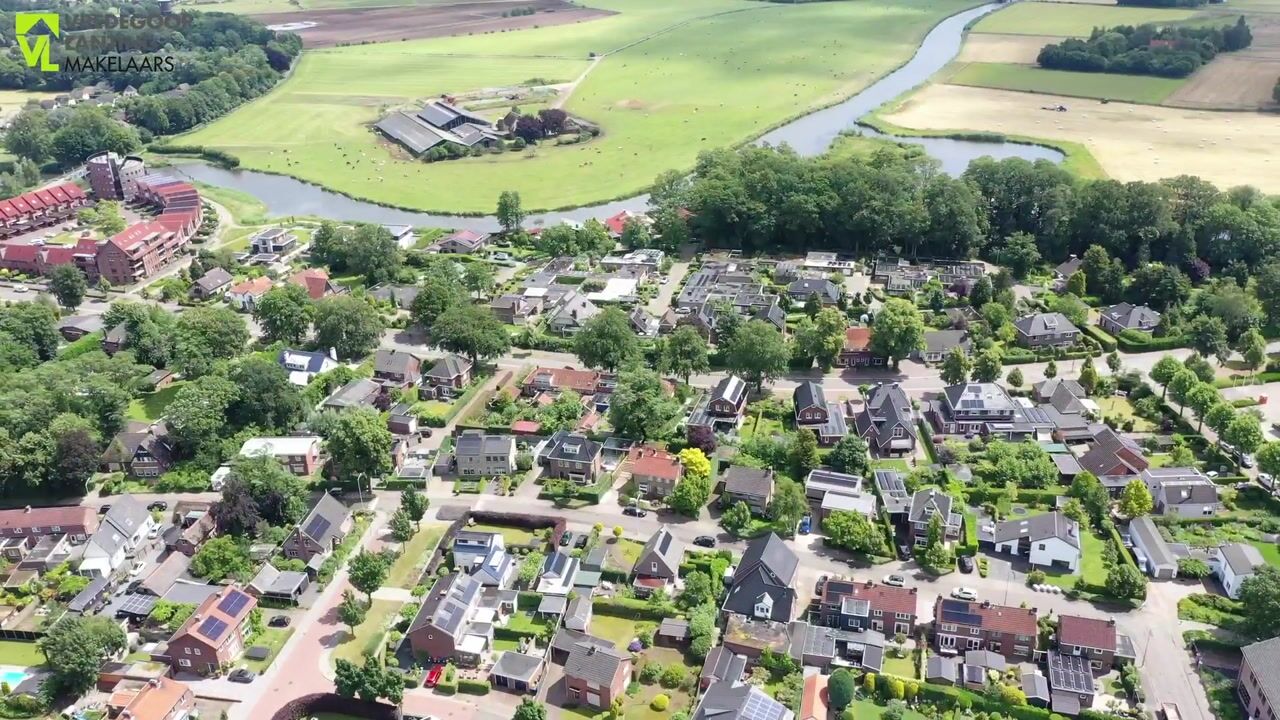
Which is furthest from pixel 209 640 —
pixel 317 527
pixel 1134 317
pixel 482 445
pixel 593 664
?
pixel 1134 317

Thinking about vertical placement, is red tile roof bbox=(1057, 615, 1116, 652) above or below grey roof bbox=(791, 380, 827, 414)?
below

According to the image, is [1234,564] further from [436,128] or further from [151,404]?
[436,128]

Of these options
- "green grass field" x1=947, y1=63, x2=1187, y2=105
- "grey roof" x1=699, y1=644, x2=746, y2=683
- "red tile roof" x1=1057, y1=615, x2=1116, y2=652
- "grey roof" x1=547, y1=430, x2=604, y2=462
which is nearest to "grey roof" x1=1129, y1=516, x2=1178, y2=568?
"red tile roof" x1=1057, y1=615, x2=1116, y2=652

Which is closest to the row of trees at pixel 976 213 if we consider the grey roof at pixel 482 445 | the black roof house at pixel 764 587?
the grey roof at pixel 482 445

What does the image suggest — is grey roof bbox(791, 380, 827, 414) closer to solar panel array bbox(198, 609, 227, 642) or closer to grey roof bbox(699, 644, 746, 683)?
grey roof bbox(699, 644, 746, 683)

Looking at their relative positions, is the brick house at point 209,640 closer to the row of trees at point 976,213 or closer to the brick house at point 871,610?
the brick house at point 871,610
